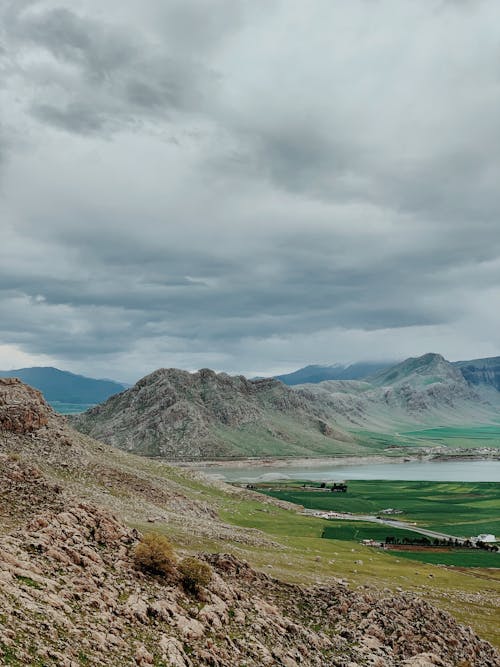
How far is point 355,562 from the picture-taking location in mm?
81625

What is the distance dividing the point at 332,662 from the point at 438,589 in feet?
125

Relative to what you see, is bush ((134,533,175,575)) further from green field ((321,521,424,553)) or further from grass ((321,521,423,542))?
green field ((321,521,424,553))

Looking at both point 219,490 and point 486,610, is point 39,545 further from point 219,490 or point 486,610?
point 219,490

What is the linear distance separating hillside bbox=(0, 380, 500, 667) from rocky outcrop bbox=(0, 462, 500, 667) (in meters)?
0.09

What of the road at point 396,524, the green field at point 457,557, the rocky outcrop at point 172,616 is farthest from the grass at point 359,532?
the rocky outcrop at point 172,616

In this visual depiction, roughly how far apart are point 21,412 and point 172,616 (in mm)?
70475

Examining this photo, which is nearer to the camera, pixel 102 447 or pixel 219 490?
pixel 102 447

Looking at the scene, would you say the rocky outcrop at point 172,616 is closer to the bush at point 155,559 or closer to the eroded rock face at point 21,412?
the bush at point 155,559

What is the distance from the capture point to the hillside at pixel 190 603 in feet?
91.7

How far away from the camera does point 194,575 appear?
3962cm

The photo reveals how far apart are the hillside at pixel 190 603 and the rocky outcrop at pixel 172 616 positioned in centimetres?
9

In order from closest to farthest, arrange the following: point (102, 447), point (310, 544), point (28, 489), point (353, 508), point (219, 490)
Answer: point (28, 489) < point (310, 544) < point (102, 447) < point (219, 490) < point (353, 508)

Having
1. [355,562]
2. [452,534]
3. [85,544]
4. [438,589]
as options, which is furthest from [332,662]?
[452,534]

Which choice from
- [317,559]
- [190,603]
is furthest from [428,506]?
[190,603]
